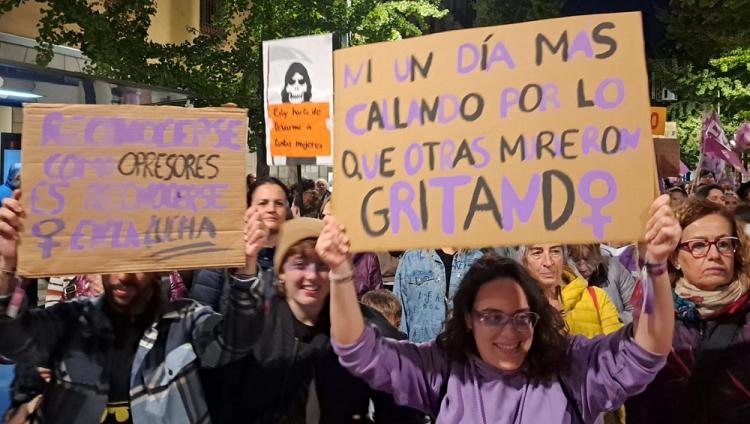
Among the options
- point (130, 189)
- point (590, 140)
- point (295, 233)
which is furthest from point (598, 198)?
point (130, 189)

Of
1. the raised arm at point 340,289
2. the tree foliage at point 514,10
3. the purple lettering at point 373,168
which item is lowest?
the raised arm at point 340,289

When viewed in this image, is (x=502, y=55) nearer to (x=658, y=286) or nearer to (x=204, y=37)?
(x=658, y=286)

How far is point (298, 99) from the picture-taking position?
6047 mm

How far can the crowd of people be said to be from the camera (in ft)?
7.52

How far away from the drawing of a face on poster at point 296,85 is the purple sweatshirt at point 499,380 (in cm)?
388

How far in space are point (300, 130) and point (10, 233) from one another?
3.64 meters

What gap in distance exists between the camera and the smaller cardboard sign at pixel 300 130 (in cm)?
582

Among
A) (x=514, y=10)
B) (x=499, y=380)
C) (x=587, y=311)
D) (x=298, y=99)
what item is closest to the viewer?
(x=499, y=380)

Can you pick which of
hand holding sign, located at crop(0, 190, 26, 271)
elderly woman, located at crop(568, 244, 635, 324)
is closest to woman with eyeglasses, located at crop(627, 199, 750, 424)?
elderly woman, located at crop(568, 244, 635, 324)

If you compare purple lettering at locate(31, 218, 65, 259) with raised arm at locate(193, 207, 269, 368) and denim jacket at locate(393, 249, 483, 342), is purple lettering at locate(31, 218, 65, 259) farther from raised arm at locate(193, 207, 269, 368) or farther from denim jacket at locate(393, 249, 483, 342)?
denim jacket at locate(393, 249, 483, 342)

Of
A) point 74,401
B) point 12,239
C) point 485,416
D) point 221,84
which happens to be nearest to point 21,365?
point 74,401

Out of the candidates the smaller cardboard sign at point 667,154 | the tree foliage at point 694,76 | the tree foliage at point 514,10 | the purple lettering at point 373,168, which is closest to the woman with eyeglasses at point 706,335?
the purple lettering at point 373,168

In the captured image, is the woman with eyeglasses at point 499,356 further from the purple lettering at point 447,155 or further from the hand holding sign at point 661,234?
the purple lettering at point 447,155

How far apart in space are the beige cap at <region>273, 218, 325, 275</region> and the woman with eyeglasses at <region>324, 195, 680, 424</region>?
304 millimetres
